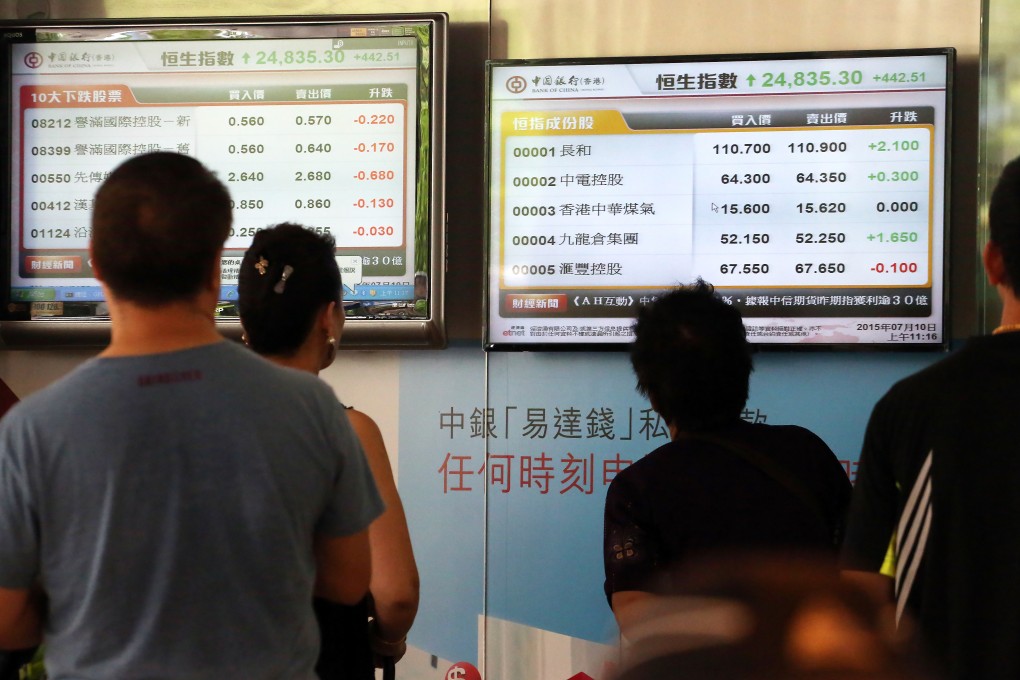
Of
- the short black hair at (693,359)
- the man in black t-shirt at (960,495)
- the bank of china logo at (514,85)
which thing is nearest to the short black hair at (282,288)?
the short black hair at (693,359)

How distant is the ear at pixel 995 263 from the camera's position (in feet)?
4.71

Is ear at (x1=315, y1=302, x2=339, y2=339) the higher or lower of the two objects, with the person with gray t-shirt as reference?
higher

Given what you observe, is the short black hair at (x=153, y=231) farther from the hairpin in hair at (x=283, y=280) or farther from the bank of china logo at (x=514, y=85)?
the bank of china logo at (x=514, y=85)

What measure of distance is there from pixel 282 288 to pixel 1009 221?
1.07 metres

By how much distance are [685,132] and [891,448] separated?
140cm

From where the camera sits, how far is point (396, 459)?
9.30 feet

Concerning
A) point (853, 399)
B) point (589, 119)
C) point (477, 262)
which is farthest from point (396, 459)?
point (853, 399)

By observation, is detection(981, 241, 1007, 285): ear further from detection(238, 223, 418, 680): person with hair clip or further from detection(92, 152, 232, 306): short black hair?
detection(92, 152, 232, 306): short black hair

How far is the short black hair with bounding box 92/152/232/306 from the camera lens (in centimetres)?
120

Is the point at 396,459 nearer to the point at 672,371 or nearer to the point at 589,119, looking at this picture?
the point at 589,119

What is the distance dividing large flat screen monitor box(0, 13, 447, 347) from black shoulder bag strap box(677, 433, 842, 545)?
1.26 metres

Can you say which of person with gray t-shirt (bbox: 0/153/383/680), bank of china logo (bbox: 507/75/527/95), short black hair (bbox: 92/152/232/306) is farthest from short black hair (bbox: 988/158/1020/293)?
bank of china logo (bbox: 507/75/527/95)

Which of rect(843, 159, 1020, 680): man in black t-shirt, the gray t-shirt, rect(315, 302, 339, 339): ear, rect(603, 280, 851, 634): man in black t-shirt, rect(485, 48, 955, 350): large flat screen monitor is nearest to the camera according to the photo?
the gray t-shirt

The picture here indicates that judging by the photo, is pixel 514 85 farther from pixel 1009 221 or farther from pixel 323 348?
pixel 1009 221
